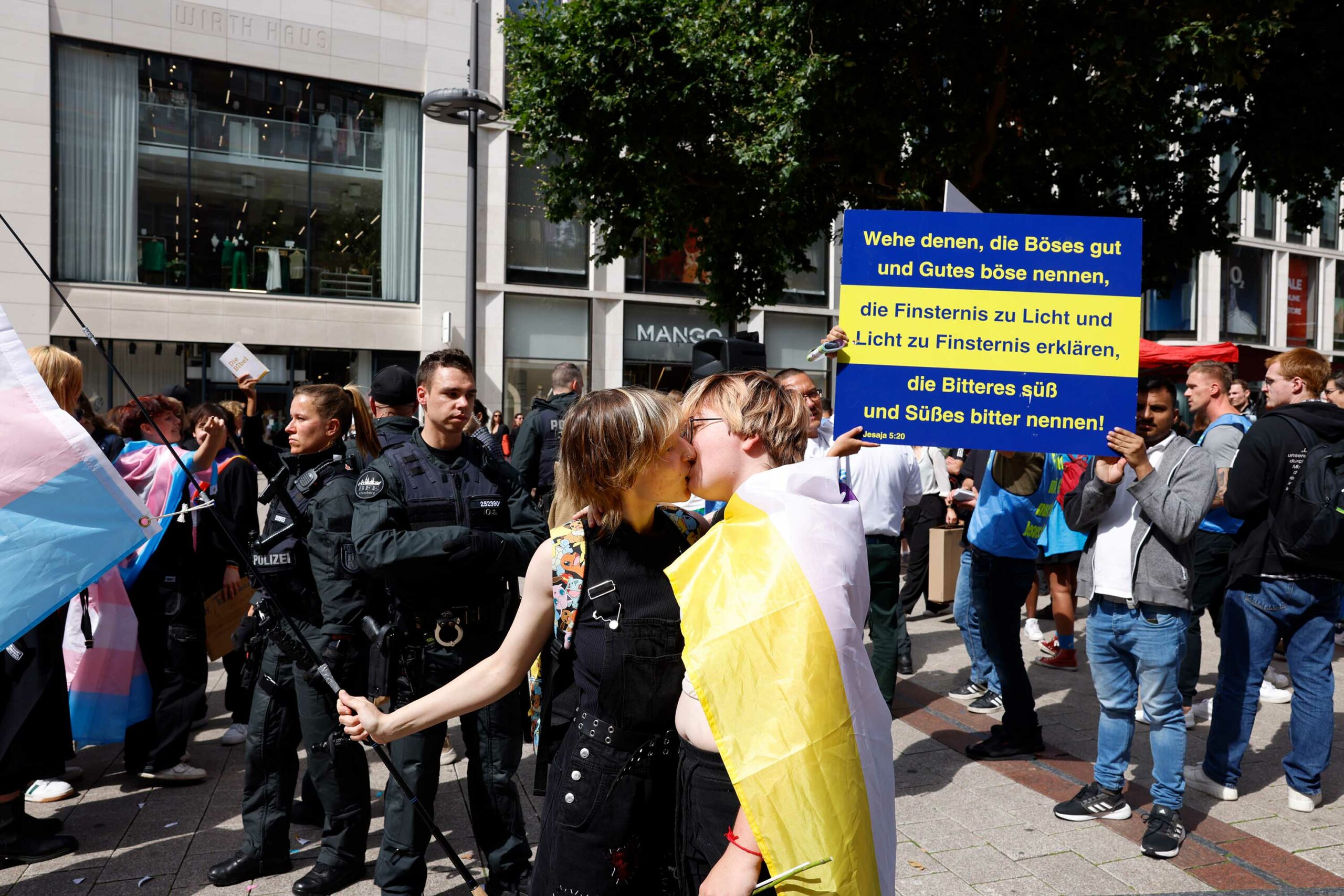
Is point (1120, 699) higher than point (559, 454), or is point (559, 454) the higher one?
point (559, 454)

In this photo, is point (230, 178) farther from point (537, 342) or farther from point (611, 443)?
point (611, 443)

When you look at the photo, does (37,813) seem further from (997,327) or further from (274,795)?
(997,327)

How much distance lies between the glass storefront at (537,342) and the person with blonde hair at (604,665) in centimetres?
2063

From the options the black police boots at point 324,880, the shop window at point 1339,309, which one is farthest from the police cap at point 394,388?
the shop window at point 1339,309

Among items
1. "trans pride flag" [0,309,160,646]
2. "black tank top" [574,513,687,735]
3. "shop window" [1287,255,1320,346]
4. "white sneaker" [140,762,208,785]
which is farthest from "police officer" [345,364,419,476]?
"shop window" [1287,255,1320,346]

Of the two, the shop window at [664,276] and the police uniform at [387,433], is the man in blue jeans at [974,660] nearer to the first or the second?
the police uniform at [387,433]

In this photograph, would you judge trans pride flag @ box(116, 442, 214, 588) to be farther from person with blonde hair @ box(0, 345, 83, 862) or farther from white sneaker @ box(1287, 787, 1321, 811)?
white sneaker @ box(1287, 787, 1321, 811)

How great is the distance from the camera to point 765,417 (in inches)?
89.6

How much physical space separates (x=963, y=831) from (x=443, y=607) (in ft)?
8.29

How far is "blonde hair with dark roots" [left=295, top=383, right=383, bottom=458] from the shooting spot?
4113 millimetres

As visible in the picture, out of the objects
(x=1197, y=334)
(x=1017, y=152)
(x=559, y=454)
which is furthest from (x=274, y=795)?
(x=1197, y=334)

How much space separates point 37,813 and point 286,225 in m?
18.6

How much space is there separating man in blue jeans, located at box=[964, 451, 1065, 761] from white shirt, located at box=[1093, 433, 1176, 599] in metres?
0.68

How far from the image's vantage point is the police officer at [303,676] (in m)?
3.76
